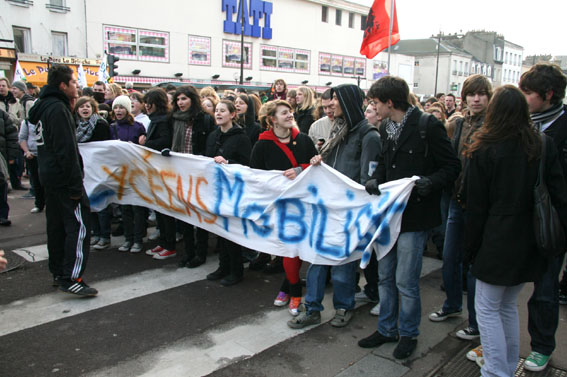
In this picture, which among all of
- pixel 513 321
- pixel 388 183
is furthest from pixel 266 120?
pixel 513 321

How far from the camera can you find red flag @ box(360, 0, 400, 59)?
11.5 m

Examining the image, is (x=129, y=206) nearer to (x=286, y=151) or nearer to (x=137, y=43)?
(x=286, y=151)

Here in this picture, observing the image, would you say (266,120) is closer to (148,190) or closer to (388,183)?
(388,183)

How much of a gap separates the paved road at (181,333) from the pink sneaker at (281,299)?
3.1 inches

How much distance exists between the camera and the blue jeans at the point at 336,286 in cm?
421

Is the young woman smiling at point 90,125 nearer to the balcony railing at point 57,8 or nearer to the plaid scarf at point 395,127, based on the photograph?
the plaid scarf at point 395,127

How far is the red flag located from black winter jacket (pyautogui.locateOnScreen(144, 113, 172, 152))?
6954mm

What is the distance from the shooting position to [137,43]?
2998 centimetres

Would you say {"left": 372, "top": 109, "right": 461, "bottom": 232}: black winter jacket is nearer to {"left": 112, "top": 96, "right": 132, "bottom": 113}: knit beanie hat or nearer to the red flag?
{"left": 112, "top": 96, "right": 132, "bottom": 113}: knit beanie hat

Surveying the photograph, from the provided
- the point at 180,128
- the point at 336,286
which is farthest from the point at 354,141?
the point at 180,128

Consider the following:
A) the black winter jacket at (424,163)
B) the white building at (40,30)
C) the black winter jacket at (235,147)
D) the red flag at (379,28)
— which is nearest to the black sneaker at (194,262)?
the black winter jacket at (235,147)

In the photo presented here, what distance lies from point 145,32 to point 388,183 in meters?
30.1

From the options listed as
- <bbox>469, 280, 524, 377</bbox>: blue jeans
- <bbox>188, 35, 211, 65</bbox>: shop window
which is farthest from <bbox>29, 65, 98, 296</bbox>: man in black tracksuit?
<bbox>188, 35, 211, 65</bbox>: shop window

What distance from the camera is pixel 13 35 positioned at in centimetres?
2495
